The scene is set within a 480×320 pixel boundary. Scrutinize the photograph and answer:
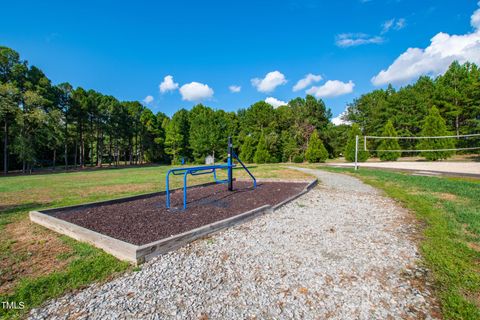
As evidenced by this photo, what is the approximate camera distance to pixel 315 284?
2.51m

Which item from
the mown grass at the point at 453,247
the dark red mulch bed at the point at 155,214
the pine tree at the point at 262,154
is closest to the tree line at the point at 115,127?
the pine tree at the point at 262,154

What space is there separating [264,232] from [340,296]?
6.48 feet

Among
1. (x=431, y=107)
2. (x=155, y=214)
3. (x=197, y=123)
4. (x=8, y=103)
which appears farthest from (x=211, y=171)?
(x=431, y=107)

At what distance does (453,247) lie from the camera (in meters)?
3.38

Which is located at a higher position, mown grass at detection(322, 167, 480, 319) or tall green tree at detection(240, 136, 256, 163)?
tall green tree at detection(240, 136, 256, 163)

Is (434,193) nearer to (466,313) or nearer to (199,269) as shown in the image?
(466,313)

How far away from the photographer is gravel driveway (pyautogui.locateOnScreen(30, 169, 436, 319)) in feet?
6.84

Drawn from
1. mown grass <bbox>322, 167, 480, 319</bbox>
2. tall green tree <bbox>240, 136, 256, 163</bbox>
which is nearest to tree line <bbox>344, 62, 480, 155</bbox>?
tall green tree <bbox>240, 136, 256, 163</bbox>

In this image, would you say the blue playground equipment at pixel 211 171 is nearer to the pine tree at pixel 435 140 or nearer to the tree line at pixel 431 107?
the pine tree at pixel 435 140

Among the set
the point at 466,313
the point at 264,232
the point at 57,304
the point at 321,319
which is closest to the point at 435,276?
the point at 466,313

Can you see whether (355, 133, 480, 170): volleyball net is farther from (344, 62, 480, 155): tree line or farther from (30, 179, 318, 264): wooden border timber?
(30, 179, 318, 264): wooden border timber

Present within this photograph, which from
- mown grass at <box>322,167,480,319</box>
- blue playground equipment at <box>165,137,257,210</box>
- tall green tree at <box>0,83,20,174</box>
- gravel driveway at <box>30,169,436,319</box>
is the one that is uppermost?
tall green tree at <box>0,83,20,174</box>

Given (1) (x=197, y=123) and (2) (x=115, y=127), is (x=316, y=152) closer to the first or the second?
(1) (x=197, y=123)

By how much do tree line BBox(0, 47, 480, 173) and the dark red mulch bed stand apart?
24.5 meters
